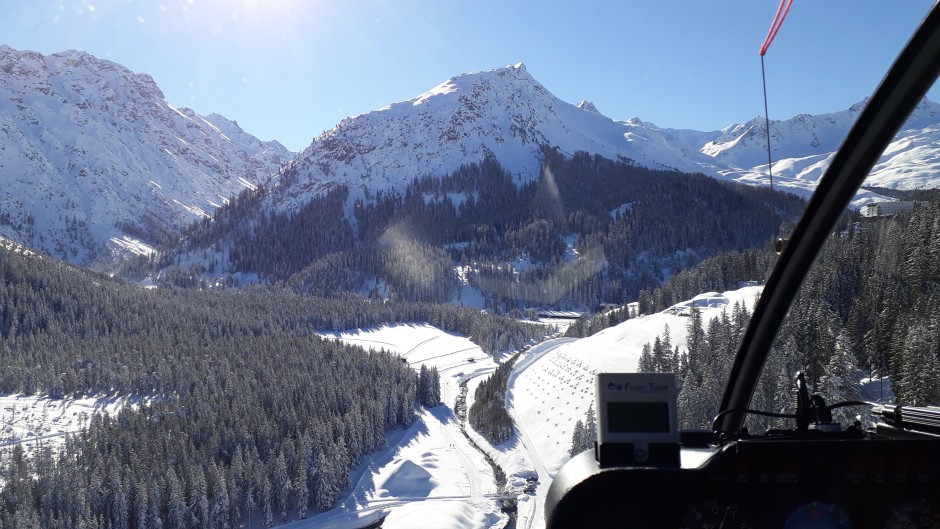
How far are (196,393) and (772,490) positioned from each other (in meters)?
83.5

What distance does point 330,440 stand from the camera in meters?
59.1

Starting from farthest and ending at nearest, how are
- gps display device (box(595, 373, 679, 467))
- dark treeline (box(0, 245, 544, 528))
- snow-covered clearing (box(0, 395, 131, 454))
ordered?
snow-covered clearing (box(0, 395, 131, 454)) → dark treeline (box(0, 245, 544, 528)) → gps display device (box(595, 373, 679, 467))

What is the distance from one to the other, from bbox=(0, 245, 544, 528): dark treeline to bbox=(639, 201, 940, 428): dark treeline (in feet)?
130

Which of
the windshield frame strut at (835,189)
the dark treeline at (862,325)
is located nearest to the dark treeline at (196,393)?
the dark treeline at (862,325)

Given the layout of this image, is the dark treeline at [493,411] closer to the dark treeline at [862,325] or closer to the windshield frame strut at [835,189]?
the dark treeline at [862,325]

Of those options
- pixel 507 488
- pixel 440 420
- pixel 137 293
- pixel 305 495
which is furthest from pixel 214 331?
pixel 507 488

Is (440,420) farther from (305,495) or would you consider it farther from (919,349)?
(919,349)

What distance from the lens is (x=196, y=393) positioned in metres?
76.4

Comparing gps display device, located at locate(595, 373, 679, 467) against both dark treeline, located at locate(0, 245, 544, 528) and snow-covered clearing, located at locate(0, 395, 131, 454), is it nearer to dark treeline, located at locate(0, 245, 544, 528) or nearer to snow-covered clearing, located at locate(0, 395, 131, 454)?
dark treeline, located at locate(0, 245, 544, 528)

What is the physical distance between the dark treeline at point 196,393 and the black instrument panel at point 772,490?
179 feet

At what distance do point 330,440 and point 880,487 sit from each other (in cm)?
6065

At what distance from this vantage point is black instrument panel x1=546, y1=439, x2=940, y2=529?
9.38ft

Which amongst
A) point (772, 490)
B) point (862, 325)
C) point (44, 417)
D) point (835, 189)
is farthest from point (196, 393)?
point (835, 189)

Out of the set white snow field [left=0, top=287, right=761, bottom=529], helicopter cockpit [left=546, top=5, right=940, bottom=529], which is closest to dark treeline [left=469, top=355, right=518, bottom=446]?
white snow field [left=0, top=287, right=761, bottom=529]
